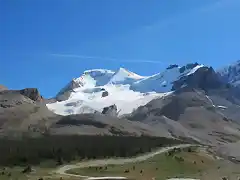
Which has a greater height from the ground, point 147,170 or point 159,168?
point 159,168

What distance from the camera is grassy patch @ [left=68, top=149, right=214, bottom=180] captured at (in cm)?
13525

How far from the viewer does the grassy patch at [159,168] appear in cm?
13525

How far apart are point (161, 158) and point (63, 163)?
3894 centimetres

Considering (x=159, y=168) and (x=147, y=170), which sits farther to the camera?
(x=159, y=168)

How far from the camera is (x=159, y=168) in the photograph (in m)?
155

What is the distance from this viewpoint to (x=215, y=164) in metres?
194

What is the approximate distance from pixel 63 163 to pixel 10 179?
2363 inches

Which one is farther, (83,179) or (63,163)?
(63,163)

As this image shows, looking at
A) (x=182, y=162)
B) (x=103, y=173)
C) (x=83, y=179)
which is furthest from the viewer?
(x=182, y=162)

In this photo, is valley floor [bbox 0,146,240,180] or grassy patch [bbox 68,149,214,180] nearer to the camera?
valley floor [bbox 0,146,240,180]

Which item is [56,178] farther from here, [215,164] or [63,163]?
[215,164]

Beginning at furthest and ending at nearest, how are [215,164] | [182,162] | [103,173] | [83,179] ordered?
[215,164]
[182,162]
[103,173]
[83,179]

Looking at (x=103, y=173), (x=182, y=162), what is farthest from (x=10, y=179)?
(x=182, y=162)

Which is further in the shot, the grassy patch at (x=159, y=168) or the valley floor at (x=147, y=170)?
the grassy patch at (x=159, y=168)
